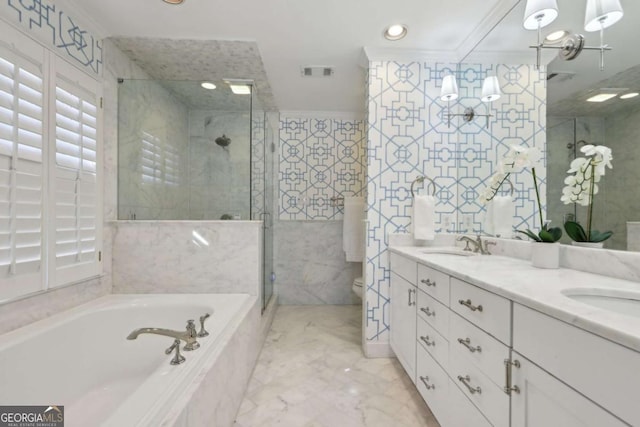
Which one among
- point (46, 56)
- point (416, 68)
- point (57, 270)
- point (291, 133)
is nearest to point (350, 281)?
point (291, 133)

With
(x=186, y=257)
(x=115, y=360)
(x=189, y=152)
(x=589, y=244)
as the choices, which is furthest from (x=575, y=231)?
(x=189, y=152)

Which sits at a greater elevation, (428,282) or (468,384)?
(428,282)

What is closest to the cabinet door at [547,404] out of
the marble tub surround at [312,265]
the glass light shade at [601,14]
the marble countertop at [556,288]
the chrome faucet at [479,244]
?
the marble countertop at [556,288]

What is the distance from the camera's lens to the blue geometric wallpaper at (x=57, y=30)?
4.42ft

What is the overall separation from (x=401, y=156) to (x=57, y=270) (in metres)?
2.31

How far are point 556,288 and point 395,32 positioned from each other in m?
1.81

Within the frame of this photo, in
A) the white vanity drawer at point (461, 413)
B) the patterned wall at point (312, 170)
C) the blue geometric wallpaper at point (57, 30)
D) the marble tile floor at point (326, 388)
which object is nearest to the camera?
the white vanity drawer at point (461, 413)

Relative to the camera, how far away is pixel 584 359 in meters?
0.61

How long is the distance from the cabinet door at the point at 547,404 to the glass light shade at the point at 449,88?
71.9 inches

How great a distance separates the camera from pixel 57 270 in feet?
5.03

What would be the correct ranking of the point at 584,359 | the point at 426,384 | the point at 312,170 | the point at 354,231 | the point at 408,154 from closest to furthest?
the point at 584,359, the point at 426,384, the point at 408,154, the point at 354,231, the point at 312,170

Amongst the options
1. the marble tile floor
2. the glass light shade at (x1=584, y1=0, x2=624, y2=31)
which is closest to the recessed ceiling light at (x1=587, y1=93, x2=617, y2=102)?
the glass light shade at (x1=584, y1=0, x2=624, y2=31)

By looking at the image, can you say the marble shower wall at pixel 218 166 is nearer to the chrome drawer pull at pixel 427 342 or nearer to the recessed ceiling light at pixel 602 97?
the chrome drawer pull at pixel 427 342

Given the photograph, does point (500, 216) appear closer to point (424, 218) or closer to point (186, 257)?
point (424, 218)
